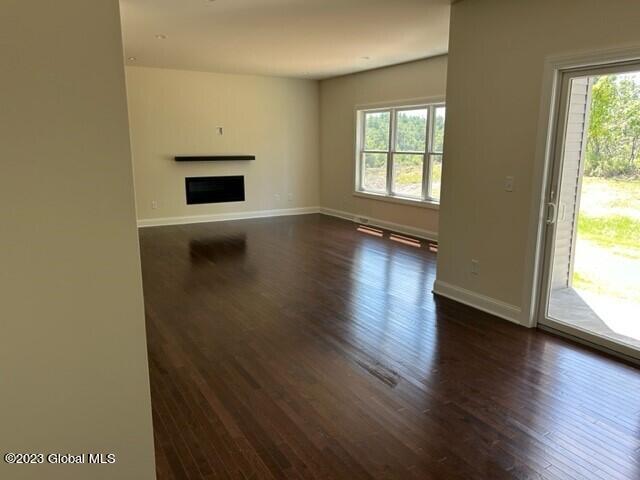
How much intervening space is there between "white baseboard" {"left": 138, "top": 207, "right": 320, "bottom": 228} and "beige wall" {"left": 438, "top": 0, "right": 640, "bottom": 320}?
5.37m

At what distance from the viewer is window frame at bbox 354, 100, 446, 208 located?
6.97m

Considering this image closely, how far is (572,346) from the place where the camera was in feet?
11.3

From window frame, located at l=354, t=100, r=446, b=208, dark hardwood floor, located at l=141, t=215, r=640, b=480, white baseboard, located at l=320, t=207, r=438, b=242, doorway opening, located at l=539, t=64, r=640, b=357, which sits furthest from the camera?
white baseboard, located at l=320, t=207, r=438, b=242

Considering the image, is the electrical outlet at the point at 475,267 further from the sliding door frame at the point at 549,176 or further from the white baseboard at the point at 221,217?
the white baseboard at the point at 221,217

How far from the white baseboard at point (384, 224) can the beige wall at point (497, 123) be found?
263cm

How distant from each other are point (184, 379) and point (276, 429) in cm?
85

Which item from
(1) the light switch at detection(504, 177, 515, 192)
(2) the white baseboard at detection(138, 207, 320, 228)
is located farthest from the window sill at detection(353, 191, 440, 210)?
(1) the light switch at detection(504, 177, 515, 192)

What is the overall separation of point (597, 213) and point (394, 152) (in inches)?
183

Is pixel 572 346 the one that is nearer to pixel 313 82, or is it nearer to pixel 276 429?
pixel 276 429

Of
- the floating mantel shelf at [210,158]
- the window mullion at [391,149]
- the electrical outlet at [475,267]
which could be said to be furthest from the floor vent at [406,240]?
the floating mantel shelf at [210,158]

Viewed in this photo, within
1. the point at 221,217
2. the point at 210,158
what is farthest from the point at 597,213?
the point at 221,217

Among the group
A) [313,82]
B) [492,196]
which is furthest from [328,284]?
[313,82]

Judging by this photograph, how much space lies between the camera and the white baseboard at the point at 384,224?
7192 millimetres

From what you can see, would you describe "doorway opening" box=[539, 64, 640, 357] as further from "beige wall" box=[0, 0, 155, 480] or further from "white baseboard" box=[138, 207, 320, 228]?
"white baseboard" box=[138, 207, 320, 228]
